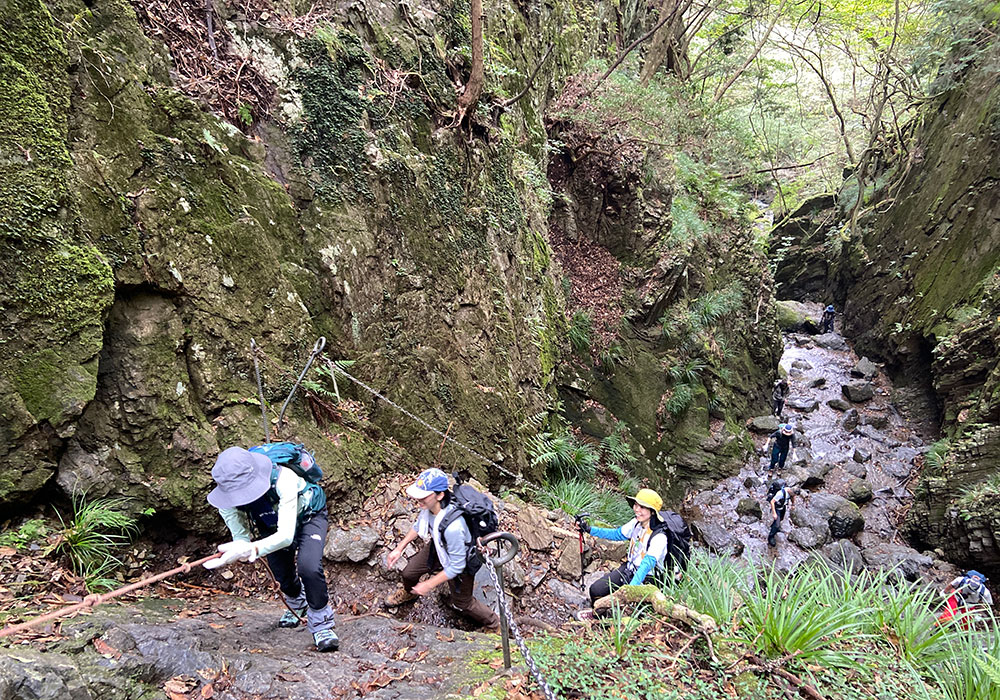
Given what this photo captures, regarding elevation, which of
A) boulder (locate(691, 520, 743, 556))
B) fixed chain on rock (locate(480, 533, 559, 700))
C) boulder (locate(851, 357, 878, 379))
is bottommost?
boulder (locate(691, 520, 743, 556))

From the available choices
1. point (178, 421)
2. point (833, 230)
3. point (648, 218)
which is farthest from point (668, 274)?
point (833, 230)

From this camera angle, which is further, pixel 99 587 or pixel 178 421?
pixel 178 421

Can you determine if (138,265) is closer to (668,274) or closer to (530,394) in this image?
(530,394)

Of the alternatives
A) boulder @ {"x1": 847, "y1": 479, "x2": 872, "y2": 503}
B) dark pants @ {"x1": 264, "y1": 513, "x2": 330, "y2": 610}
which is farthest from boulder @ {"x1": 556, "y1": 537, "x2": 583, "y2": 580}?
boulder @ {"x1": 847, "y1": 479, "x2": 872, "y2": 503}

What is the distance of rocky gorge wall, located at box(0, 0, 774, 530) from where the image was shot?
13.2 feet

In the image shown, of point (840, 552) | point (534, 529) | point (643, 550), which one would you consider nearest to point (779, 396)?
point (840, 552)

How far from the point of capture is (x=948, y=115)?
711 inches

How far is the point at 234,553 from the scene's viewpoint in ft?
11.1

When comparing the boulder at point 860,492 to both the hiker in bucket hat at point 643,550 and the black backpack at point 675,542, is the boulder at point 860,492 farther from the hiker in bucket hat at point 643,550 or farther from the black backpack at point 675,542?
the hiker in bucket hat at point 643,550

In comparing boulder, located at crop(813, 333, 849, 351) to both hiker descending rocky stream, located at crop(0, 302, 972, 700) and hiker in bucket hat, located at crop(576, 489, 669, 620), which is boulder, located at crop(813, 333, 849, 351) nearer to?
hiker descending rocky stream, located at crop(0, 302, 972, 700)

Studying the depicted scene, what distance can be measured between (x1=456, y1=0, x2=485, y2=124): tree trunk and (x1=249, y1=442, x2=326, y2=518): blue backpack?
20.8ft

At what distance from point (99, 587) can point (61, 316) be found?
213cm

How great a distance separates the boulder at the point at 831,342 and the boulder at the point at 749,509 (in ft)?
42.2

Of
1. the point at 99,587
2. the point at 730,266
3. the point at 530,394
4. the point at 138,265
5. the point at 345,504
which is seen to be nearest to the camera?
the point at 99,587
